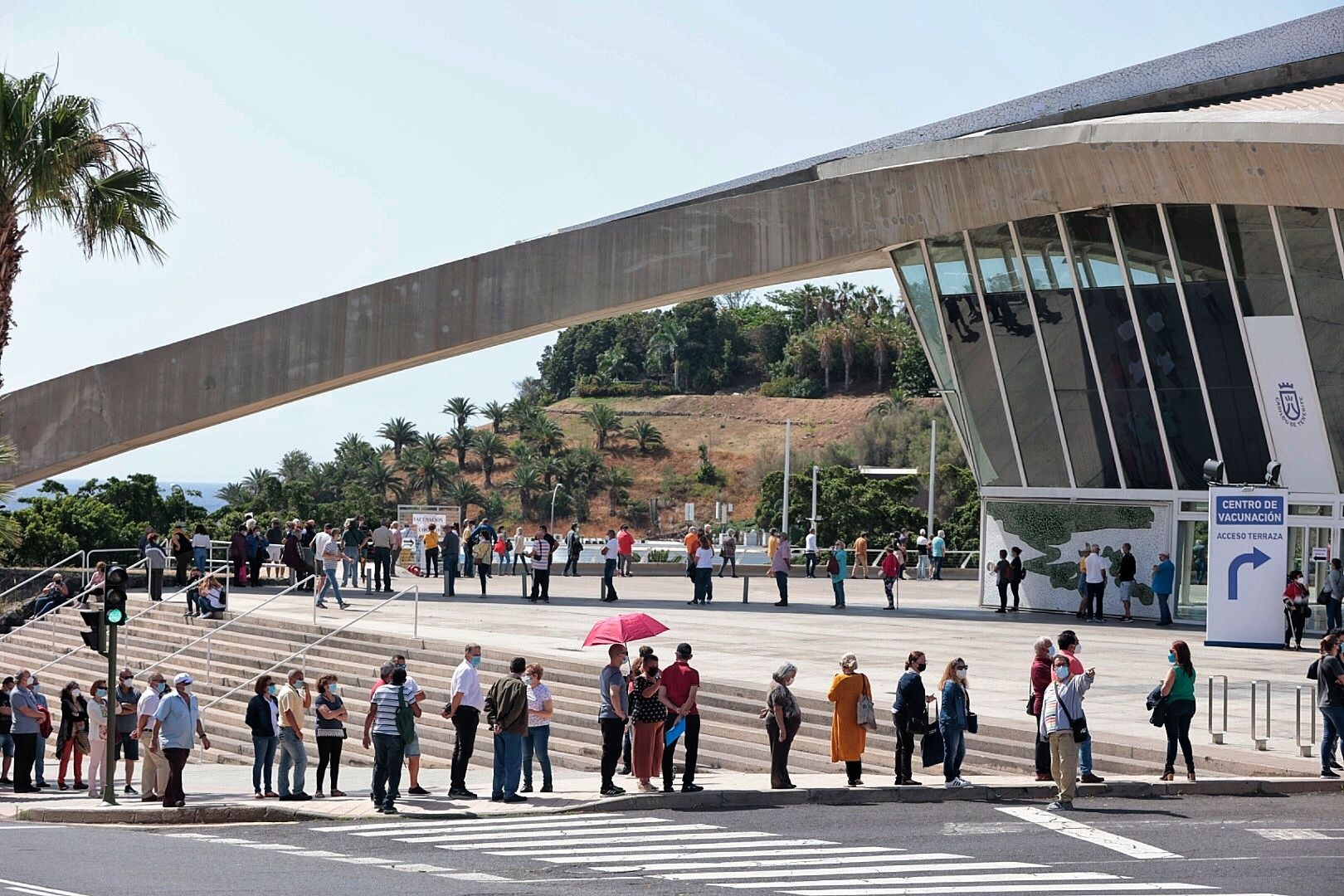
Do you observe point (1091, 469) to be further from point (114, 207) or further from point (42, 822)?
point (42, 822)

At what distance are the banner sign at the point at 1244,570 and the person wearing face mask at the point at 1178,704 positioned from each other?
10747 millimetres

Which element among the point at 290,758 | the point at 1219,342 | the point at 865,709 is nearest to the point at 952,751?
the point at 865,709

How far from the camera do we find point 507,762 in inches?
583

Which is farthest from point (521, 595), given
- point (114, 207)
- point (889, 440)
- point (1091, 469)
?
point (889, 440)

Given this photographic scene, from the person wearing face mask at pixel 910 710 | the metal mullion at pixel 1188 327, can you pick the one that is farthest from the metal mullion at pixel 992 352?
the person wearing face mask at pixel 910 710

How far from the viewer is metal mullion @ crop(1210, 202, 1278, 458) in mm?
28547

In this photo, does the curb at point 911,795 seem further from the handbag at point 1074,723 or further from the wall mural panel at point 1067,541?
the wall mural panel at point 1067,541

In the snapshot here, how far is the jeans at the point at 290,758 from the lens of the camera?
15594 mm

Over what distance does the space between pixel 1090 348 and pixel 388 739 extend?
67.5ft

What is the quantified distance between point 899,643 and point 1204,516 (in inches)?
365

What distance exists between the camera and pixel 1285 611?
25375 mm

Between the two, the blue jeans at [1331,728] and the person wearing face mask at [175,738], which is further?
the person wearing face mask at [175,738]

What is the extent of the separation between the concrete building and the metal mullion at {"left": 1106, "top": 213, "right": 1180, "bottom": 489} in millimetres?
39

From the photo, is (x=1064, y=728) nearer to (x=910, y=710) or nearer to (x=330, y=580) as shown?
(x=910, y=710)
